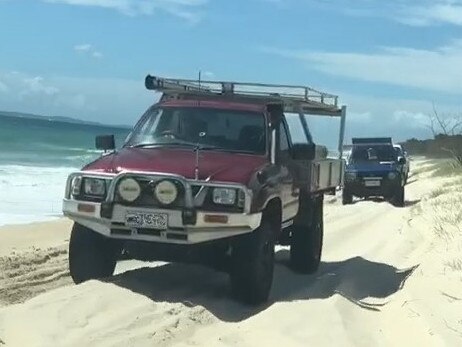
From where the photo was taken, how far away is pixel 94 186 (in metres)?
8.06

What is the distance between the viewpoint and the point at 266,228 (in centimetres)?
822

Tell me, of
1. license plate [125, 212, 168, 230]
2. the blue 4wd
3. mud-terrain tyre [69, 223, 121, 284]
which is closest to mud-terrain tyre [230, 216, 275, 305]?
license plate [125, 212, 168, 230]

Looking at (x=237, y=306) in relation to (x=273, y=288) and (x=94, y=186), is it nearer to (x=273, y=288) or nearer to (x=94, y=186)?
(x=273, y=288)

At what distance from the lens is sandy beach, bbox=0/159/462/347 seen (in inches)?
258

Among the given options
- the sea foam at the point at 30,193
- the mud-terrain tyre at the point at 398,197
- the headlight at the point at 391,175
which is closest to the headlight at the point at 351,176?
the headlight at the point at 391,175

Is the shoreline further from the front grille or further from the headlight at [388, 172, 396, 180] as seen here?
the headlight at [388, 172, 396, 180]

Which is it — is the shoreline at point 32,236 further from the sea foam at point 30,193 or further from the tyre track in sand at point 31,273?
the sea foam at point 30,193

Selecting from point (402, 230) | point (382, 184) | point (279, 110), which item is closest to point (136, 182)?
point (279, 110)

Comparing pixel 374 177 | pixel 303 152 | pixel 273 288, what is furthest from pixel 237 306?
pixel 374 177

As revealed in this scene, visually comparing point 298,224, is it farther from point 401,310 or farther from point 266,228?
point 401,310

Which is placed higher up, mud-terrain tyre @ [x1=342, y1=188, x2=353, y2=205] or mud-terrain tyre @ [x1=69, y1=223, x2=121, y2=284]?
mud-terrain tyre @ [x1=69, y1=223, x2=121, y2=284]

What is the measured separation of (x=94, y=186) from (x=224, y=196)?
123 cm

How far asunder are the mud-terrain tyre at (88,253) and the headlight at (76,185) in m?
0.44

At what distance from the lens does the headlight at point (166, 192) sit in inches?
303
